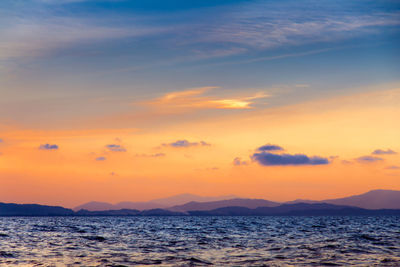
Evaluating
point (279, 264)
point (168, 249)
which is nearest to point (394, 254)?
point (279, 264)

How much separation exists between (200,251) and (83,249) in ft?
37.3

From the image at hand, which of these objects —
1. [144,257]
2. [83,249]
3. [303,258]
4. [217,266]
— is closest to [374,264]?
[303,258]

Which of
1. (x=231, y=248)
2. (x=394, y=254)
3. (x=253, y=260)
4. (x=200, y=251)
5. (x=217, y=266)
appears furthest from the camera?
(x=231, y=248)

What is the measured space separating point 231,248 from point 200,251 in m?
4.16

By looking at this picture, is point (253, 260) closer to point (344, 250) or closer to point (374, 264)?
point (374, 264)

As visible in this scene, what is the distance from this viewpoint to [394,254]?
3616cm

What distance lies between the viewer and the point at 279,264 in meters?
30.4

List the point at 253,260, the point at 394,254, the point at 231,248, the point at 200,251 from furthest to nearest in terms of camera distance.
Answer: the point at 231,248 < the point at 200,251 < the point at 394,254 < the point at 253,260

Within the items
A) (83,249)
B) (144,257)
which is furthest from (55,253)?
(144,257)

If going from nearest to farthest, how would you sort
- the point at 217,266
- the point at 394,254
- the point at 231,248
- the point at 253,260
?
the point at 217,266 < the point at 253,260 < the point at 394,254 < the point at 231,248

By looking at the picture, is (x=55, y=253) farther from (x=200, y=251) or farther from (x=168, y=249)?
(x=200, y=251)

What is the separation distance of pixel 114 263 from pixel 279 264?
11853mm

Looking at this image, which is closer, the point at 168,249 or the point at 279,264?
the point at 279,264

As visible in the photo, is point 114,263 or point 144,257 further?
point 144,257
